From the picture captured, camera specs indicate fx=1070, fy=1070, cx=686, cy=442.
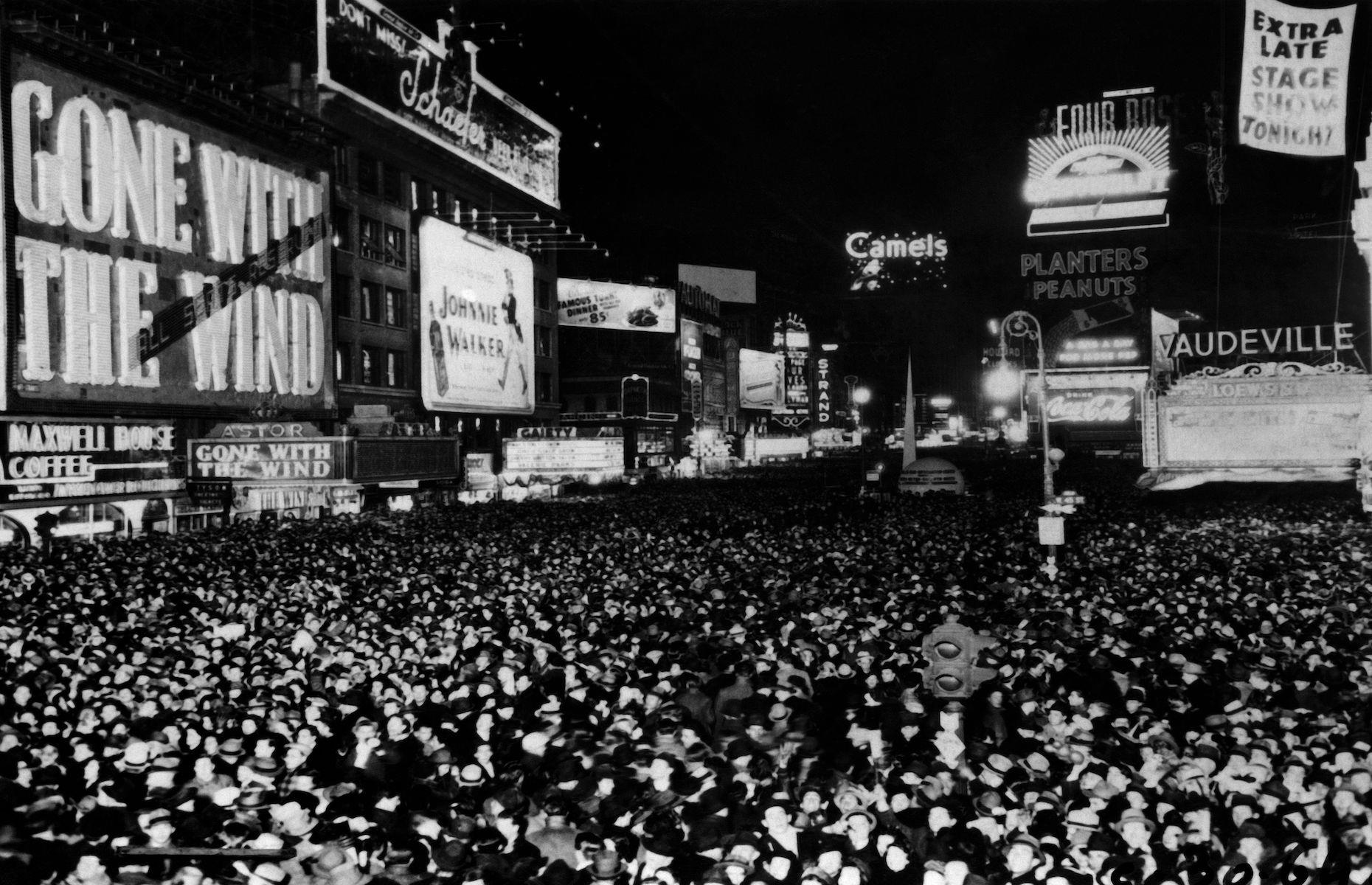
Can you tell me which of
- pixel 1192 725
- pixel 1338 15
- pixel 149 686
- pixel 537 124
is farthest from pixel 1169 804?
pixel 537 124

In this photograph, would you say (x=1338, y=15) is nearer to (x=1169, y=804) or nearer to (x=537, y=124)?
(x=1169, y=804)

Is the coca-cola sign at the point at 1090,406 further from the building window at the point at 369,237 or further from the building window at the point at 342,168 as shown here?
the building window at the point at 342,168

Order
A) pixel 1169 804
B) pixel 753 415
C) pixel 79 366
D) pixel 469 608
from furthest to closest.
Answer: pixel 753 415 < pixel 79 366 < pixel 469 608 < pixel 1169 804

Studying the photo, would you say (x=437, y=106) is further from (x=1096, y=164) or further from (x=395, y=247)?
(x=1096, y=164)

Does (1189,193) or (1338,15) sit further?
(1189,193)

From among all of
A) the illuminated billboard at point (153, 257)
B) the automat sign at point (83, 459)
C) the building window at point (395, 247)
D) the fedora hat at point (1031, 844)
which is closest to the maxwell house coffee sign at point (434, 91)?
the building window at point (395, 247)

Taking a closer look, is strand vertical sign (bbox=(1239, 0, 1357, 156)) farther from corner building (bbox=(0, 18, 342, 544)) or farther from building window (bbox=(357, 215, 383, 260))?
building window (bbox=(357, 215, 383, 260))

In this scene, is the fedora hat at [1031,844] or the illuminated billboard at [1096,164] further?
the illuminated billboard at [1096,164]
